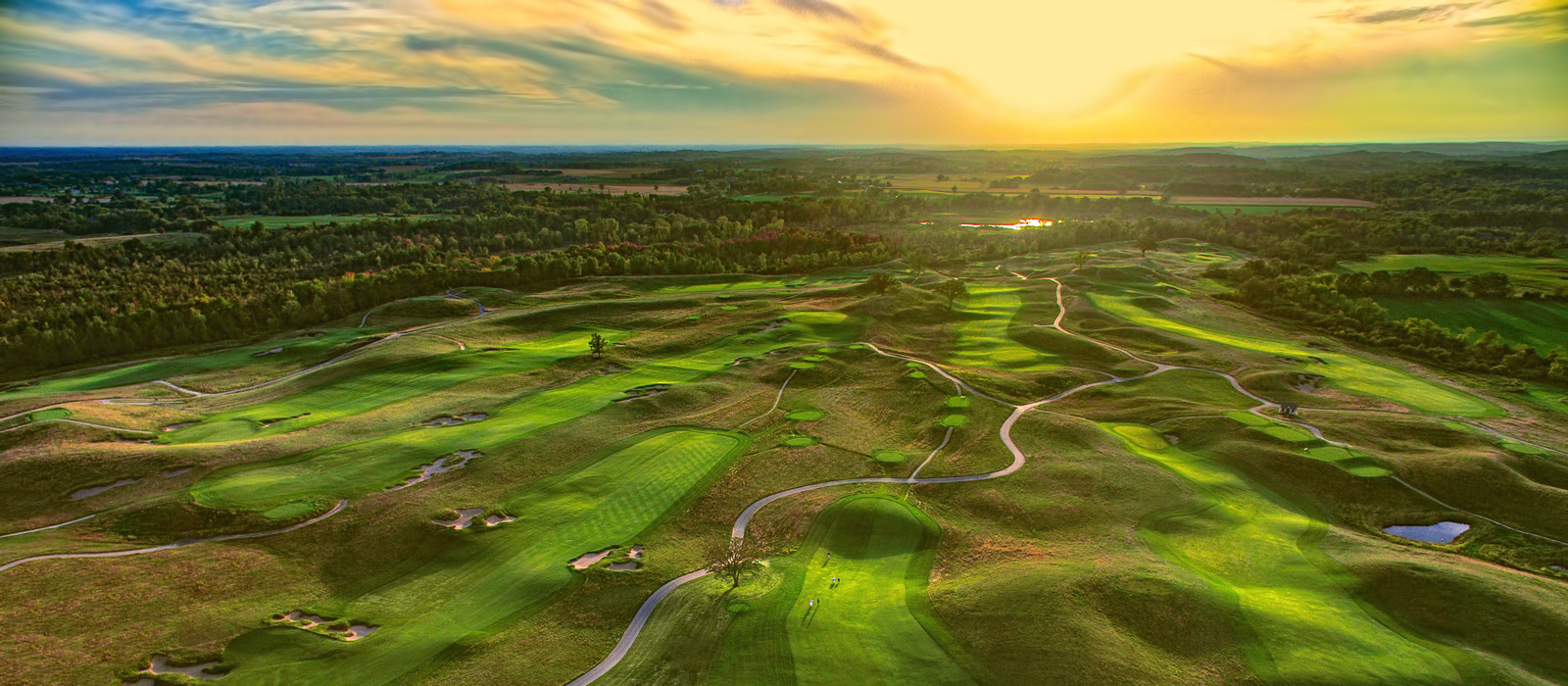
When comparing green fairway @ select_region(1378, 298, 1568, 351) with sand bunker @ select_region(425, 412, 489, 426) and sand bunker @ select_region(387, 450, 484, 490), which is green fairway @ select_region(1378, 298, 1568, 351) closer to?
sand bunker @ select_region(387, 450, 484, 490)

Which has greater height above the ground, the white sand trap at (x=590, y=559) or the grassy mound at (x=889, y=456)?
the grassy mound at (x=889, y=456)

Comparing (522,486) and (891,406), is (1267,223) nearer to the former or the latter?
(891,406)

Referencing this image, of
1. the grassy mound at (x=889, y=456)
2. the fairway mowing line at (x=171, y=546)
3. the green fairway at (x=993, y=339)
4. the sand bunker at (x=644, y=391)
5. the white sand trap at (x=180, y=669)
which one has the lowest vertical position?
the white sand trap at (x=180, y=669)

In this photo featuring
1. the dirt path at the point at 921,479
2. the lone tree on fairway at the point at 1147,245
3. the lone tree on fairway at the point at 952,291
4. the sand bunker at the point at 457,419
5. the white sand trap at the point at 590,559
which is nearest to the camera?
the dirt path at the point at 921,479

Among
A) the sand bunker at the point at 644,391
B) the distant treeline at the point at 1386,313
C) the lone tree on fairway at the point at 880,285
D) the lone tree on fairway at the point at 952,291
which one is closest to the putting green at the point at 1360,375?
the distant treeline at the point at 1386,313

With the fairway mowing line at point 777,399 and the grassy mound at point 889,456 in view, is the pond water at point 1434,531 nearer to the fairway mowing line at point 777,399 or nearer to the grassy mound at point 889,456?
the grassy mound at point 889,456

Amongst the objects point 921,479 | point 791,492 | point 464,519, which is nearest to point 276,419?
point 464,519

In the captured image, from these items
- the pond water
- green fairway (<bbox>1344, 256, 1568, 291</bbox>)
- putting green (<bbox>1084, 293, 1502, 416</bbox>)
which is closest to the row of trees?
putting green (<bbox>1084, 293, 1502, 416</bbox>)

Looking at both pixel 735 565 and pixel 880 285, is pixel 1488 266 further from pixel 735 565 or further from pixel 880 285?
pixel 735 565
